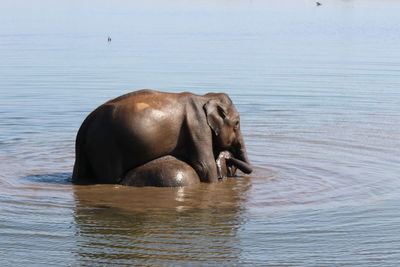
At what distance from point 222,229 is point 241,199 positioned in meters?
1.65

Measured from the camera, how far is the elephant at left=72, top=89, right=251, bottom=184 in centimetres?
1149

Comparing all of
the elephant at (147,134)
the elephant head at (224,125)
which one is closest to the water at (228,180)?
the elephant at (147,134)

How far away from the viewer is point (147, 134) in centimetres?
1157

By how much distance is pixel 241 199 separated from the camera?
1145cm

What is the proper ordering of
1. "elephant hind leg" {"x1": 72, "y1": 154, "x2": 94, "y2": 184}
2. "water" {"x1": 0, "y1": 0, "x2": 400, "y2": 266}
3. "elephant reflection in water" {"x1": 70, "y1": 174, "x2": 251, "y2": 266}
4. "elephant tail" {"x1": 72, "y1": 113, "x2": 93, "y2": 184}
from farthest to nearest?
"elephant hind leg" {"x1": 72, "y1": 154, "x2": 94, "y2": 184}, "elephant tail" {"x1": 72, "y1": 113, "x2": 93, "y2": 184}, "water" {"x1": 0, "y1": 0, "x2": 400, "y2": 266}, "elephant reflection in water" {"x1": 70, "y1": 174, "x2": 251, "y2": 266}

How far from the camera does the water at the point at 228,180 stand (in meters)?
9.14

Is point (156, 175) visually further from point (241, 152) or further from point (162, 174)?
point (241, 152)

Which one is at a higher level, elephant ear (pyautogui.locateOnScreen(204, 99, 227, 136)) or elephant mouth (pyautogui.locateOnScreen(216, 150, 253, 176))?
elephant ear (pyautogui.locateOnScreen(204, 99, 227, 136))

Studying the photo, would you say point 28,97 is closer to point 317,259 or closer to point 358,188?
point 358,188

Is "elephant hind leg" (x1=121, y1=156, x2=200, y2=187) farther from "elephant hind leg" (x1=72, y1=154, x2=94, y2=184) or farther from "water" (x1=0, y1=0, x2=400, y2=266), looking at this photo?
"elephant hind leg" (x1=72, y1=154, x2=94, y2=184)

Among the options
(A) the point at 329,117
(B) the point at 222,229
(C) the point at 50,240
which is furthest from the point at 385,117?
(C) the point at 50,240

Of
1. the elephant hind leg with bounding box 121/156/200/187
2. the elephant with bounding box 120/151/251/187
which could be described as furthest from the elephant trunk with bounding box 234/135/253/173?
the elephant hind leg with bounding box 121/156/200/187

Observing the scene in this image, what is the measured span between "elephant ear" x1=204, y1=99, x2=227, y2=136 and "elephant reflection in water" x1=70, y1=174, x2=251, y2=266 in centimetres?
82

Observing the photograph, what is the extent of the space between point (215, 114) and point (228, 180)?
110 centimetres
